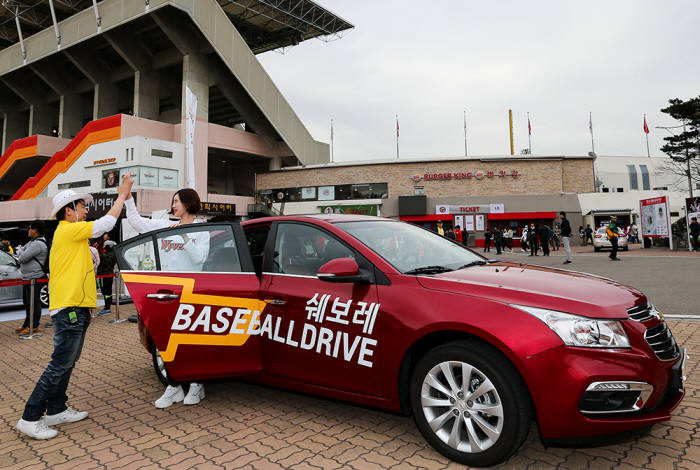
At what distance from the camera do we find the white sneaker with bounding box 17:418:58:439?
315cm

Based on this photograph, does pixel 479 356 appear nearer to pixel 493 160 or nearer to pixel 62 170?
pixel 493 160

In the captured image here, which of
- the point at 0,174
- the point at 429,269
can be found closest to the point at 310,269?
the point at 429,269

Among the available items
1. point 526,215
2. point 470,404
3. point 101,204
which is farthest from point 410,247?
point 526,215

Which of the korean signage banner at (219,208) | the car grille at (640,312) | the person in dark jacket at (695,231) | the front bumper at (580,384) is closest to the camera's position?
the front bumper at (580,384)

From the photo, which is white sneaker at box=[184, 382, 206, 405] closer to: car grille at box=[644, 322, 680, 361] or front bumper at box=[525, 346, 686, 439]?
front bumper at box=[525, 346, 686, 439]

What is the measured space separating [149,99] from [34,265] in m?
33.7

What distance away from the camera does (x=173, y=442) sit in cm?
303

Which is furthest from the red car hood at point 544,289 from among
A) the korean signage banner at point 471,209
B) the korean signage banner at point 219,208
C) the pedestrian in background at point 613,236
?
the korean signage banner at point 471,209

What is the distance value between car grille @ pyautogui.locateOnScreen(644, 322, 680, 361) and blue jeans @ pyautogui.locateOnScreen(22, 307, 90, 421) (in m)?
3.79

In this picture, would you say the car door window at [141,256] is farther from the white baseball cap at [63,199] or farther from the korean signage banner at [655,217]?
the korean signage banner at [655,217]

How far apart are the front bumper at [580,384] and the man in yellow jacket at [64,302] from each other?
302 cm

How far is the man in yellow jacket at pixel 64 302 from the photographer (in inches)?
126

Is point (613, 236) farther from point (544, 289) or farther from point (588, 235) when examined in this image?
point (588, 235)

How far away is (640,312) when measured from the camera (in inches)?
99.3
